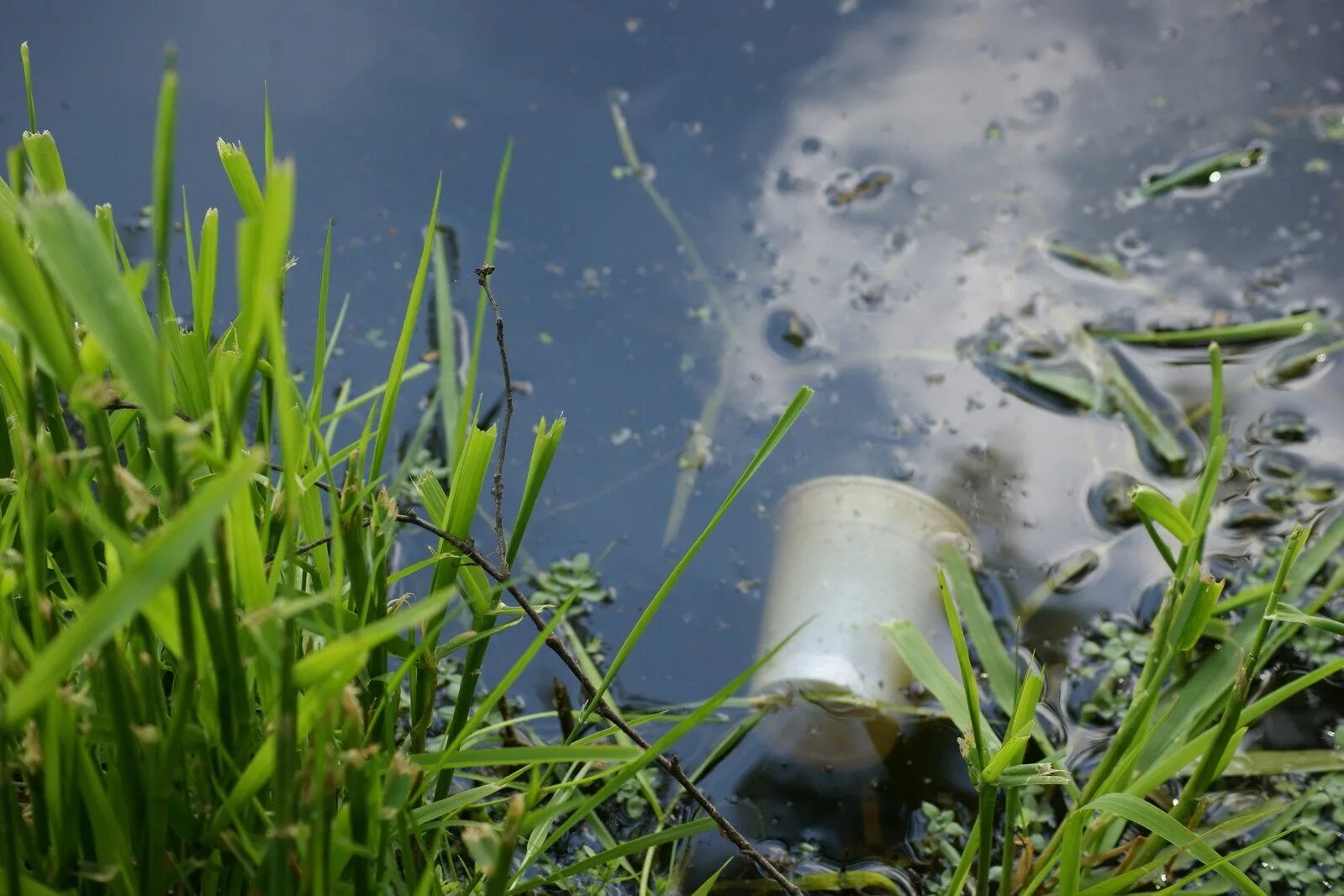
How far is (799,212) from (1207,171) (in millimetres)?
898

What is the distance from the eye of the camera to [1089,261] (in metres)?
2.19

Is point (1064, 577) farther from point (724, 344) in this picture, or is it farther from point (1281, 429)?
point (724, 344)

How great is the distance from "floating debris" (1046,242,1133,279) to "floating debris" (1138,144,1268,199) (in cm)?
21

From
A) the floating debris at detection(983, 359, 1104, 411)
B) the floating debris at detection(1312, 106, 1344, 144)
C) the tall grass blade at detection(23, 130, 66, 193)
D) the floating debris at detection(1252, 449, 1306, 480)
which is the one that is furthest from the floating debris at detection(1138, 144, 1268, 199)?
the tall grass blade at detection(23, 130, 66, 193)

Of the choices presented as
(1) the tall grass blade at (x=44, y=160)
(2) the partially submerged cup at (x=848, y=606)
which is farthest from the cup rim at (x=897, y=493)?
(1) the tall grass blade at (x=44, y=160)

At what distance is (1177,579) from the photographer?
1.00 meters

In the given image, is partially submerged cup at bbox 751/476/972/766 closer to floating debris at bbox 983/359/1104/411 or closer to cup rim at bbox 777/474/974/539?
cup rim at bbox 777/474/974/539

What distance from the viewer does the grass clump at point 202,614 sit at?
491mm

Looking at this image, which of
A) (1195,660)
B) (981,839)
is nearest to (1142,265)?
(1195,660)

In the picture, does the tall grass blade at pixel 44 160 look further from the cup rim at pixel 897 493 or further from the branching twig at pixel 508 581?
the cup rim at pixel 897 493

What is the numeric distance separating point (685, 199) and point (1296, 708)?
145 centimetres

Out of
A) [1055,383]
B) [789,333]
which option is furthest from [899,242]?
[1055,383]

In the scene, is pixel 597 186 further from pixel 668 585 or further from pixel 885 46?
pixel 668 585

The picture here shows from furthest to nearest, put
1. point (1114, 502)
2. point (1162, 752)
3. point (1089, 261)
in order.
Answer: point (1089, 261) → point (1114, 502) → point (1162, 752)
